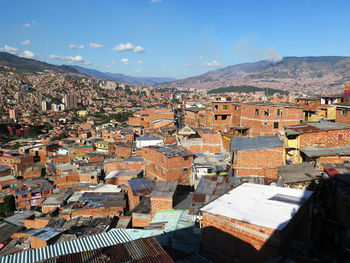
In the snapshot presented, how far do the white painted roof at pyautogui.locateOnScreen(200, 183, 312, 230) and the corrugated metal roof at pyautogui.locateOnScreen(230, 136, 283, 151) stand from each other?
6.00 metres

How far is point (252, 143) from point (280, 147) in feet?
4.52

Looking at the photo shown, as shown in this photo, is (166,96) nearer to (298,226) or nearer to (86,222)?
(86,222)

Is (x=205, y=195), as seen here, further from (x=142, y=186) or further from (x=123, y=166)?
(x=123, y=166)

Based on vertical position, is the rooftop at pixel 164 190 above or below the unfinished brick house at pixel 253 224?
below

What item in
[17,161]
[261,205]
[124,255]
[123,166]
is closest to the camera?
[124,255]

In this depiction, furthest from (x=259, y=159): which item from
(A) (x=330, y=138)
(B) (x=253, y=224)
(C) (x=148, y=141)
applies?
(C) (x=148, y=141)

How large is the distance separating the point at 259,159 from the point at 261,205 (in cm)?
715

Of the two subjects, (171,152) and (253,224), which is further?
(171,152)

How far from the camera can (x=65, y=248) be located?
594 cm

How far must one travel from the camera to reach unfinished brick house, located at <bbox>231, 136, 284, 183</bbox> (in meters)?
12.1

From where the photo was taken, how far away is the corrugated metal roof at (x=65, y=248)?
529 cm

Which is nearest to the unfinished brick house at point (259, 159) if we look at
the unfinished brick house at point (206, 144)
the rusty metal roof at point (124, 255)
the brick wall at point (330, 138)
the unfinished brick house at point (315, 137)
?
the unfinished brick house at point (315, 137)

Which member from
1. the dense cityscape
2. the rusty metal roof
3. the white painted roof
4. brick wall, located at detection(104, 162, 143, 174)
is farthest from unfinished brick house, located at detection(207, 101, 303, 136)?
the rusty metal roof

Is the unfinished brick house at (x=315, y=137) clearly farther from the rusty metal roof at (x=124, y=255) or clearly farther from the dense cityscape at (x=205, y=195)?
the rusty metal roof at (x=124, y=255)
